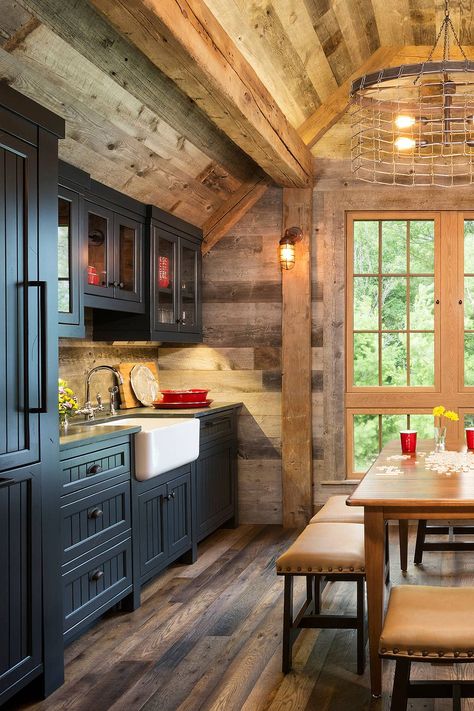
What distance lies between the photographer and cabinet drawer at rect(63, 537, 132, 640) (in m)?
3.43

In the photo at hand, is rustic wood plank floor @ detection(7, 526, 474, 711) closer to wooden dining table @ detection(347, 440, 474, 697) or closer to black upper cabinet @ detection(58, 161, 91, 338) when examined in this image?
wooden dining table @ detection(347, 440, 474, 697)

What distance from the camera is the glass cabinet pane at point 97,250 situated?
4371 mm

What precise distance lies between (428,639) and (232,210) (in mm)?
4297

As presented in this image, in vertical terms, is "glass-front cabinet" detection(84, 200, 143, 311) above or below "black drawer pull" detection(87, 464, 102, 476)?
above

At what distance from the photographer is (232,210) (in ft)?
20.3

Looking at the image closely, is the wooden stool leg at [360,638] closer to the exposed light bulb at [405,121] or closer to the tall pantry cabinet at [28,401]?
the tall pantry cabinet at [28,401]

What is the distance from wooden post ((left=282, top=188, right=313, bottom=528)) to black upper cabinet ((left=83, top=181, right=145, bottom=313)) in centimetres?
139

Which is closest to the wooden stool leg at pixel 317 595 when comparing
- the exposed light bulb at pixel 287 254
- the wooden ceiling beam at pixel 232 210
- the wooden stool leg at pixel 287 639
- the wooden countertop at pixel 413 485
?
the wooden stool leg at pixel 287 639

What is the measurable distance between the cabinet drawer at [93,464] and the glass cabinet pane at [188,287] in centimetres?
193

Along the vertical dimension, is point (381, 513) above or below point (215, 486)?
above

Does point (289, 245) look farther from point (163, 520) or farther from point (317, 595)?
point (317, 595)

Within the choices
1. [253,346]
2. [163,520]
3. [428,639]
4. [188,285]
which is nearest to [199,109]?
[188,285]

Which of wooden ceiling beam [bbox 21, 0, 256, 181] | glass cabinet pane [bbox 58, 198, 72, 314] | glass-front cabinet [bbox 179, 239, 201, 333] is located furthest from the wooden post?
glass cabinet pane [bbox 58, 198, 72, 314]

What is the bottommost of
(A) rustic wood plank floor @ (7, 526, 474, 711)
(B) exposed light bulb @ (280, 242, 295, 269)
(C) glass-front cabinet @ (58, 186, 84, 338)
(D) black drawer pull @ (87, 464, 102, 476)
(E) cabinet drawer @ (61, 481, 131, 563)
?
(A) rustic wood plank floor @ (7, 526, 474, 711)
